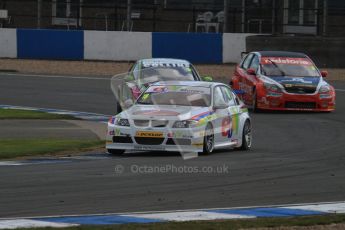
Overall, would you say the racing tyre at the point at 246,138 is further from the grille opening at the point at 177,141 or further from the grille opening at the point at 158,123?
the grille opening at the point at 158,123

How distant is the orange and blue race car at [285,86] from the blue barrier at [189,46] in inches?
500

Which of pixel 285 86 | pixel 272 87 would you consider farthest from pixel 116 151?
pixel 285 86

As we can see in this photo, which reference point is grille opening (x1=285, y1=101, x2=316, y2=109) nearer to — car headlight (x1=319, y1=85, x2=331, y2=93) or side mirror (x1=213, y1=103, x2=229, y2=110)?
car headlight (x1=319, y1=85, x2=331, y2=93)

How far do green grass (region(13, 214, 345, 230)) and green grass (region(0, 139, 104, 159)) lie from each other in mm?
5935

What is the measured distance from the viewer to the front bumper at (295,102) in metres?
23.1

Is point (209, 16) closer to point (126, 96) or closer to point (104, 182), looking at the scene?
point (126, 96)

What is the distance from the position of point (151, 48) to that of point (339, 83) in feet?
26.5

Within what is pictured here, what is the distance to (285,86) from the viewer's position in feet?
75.7

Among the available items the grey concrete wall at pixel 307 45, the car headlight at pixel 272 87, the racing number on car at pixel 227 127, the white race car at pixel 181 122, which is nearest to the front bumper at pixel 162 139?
the white race car at pixel 181 122

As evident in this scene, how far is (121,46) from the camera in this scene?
37844 mm

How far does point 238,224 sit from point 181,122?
18.9 feet

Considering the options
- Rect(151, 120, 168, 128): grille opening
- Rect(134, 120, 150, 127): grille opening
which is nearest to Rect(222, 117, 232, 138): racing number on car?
Rect(151, 120, 168, 128): grille opening

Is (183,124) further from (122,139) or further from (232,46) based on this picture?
(232,46)

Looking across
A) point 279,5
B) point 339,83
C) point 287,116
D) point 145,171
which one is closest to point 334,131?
point 287,116
